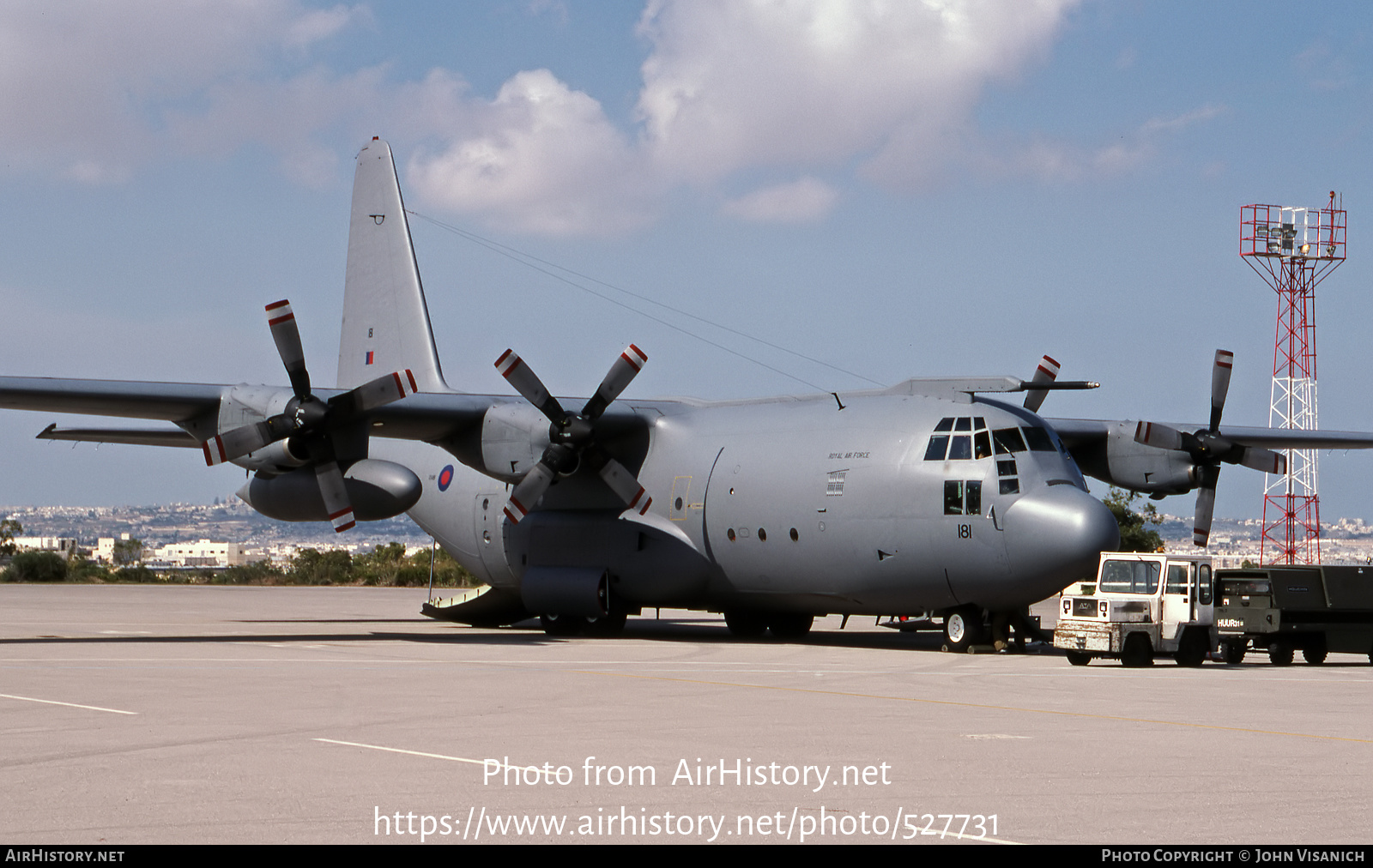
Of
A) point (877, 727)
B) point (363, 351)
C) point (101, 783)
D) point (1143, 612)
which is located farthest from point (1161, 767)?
point (363, 351)

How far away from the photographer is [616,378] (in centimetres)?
2561

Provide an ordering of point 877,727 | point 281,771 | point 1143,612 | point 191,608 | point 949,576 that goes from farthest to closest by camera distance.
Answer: point 191,608 → point 949,576 → point 1143,612 → point 877,727 → point 281,771

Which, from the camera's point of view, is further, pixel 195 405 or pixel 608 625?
pixel 608 625

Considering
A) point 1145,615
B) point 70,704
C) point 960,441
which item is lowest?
point 70,704

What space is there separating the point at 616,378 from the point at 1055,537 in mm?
8177

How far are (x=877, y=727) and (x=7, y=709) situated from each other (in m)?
7.51

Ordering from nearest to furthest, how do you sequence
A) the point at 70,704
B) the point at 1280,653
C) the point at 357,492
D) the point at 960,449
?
the point at 70,704
the point at 1280,653
the point at 960,449
the point at 357,492

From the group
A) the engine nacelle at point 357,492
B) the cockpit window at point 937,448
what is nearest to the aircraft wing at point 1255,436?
the cockpit window at point 937,448

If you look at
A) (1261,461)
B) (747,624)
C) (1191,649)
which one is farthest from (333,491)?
(1261,461)

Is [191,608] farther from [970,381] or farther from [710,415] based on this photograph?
[970,381]

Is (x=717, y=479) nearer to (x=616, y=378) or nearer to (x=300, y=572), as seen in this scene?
(x=616, y=378)

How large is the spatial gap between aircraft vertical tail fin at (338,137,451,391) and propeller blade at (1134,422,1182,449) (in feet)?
46.5

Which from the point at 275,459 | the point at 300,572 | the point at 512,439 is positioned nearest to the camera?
the point at 275,459
